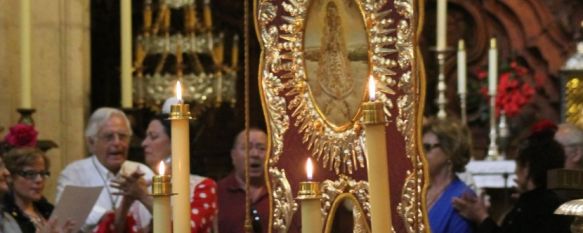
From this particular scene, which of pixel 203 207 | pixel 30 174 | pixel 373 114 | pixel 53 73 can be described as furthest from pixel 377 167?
pixel 53 73

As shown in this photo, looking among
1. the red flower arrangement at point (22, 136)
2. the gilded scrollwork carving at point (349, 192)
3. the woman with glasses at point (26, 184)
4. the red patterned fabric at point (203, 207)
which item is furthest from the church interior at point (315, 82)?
the woman with glasses at point (26, 184)

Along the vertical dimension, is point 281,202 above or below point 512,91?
below

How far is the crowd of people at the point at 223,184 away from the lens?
5.12 meters

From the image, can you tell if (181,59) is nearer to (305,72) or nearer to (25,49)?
(25,49)

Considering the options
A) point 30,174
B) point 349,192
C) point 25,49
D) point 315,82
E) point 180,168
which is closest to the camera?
point 180,168

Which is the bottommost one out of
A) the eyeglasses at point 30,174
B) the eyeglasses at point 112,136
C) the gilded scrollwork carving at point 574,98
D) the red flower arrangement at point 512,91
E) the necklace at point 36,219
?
the necklace at point 36,219

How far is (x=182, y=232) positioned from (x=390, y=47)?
1.18 m

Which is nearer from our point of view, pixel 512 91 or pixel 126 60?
pixel 126 60

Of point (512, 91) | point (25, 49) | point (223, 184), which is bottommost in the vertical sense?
point (223, 184)

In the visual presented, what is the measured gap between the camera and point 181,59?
9.63 metres

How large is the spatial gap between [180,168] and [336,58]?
4.16 ft

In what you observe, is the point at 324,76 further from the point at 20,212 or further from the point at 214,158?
the point at 214,158

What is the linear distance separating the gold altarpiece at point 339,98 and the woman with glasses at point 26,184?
160 centimetres

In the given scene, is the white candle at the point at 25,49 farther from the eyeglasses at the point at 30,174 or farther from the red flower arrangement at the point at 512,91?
the red flower arrangement at the point at 512,91
